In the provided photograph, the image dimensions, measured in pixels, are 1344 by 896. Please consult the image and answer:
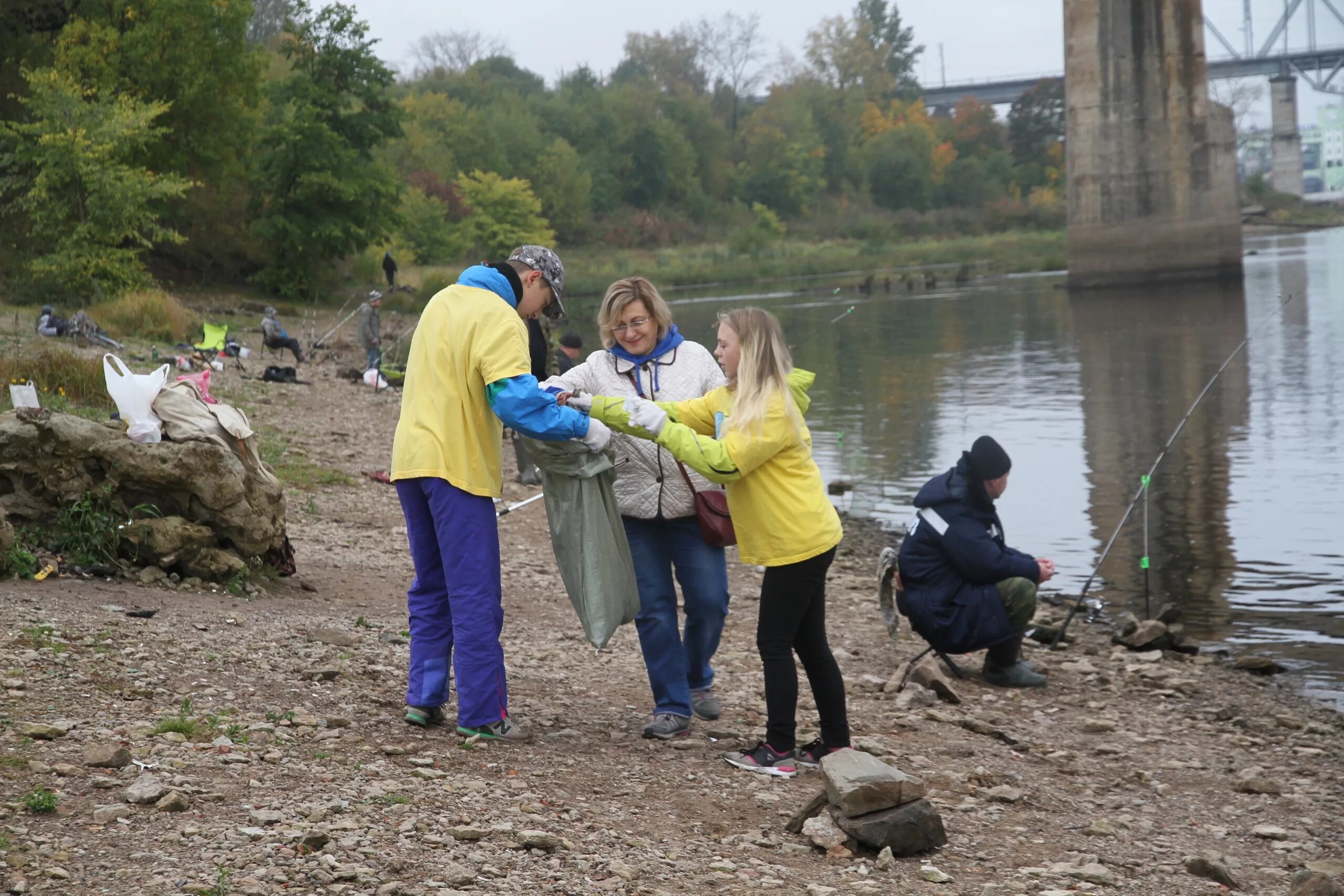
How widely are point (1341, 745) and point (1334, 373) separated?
17.7 metres

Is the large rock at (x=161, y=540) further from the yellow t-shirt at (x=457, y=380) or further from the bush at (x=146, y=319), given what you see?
the bush at (x=146, y=319)

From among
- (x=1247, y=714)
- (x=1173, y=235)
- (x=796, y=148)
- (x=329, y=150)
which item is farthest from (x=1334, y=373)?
(x=796, y=148)

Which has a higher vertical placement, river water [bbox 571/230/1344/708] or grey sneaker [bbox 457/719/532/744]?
grey sneaker [bbox 457/719/532/744]

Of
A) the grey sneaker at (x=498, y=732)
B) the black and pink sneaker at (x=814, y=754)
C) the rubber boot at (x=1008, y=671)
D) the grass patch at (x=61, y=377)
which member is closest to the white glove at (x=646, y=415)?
the grey sneaker at (x=498, y=732)

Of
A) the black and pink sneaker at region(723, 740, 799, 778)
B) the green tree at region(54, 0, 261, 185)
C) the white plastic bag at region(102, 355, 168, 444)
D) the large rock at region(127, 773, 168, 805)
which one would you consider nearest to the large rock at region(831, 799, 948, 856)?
the black and pink sneaker at region(723, 740, 799, 778)

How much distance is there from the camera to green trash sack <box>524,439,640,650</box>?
5312 millimetres

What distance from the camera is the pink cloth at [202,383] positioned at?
26.2 feet

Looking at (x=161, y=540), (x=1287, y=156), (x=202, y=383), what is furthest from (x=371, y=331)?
(x=1287, y=156)

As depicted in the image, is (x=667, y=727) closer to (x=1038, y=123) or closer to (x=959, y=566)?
(x=959, y=566)

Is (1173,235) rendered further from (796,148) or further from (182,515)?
(796,148)

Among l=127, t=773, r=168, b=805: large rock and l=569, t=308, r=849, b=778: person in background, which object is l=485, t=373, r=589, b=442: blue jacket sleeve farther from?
l=127, t=773, r=168, b=805: large rock

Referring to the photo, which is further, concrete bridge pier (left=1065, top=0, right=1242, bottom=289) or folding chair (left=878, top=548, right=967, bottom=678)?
concrete bridge pier (left=1065, top=0, right=1242, bottom=289)

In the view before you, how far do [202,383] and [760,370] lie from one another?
451cm

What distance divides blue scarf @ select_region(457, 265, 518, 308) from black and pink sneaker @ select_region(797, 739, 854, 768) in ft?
6.80
